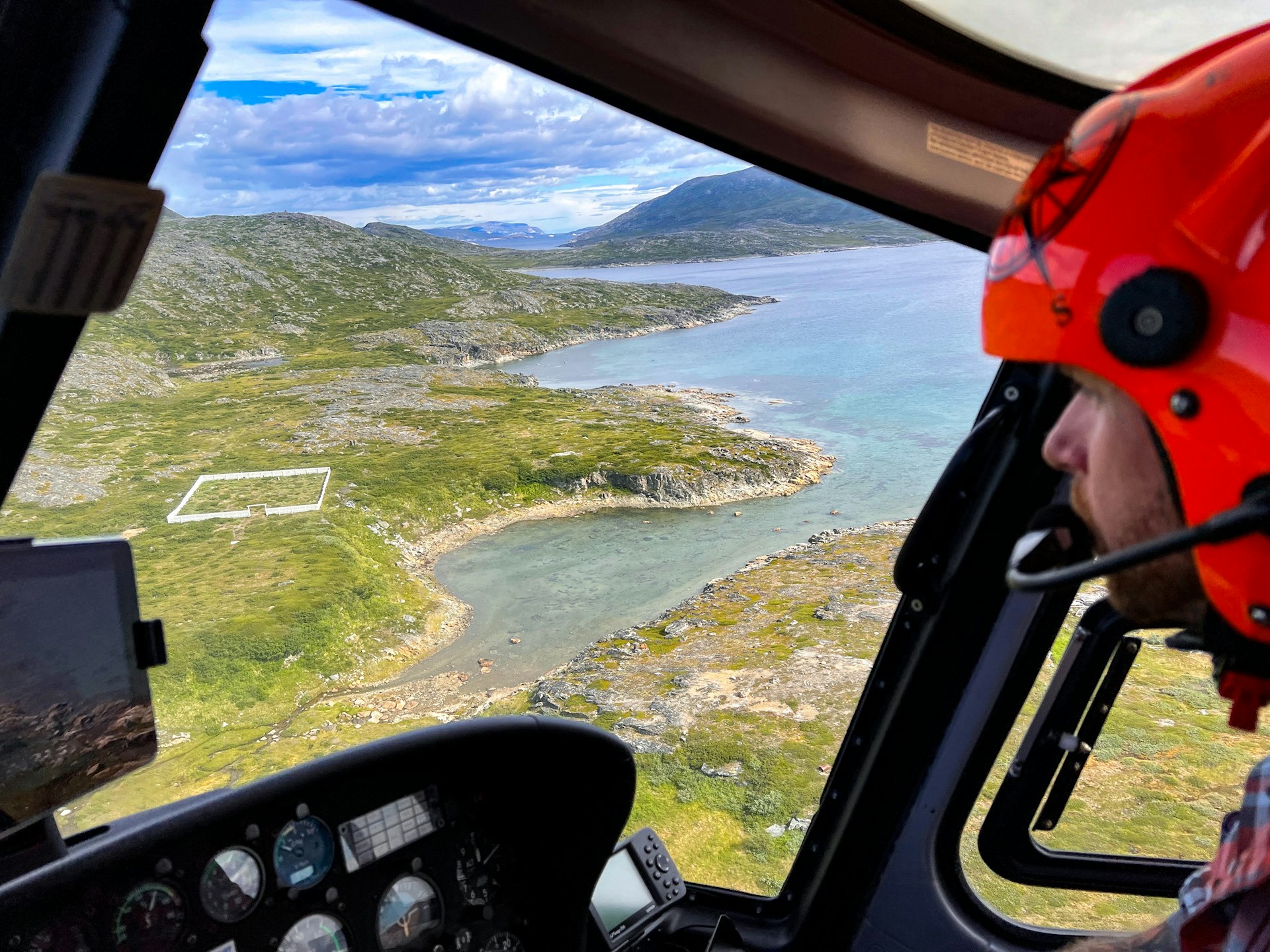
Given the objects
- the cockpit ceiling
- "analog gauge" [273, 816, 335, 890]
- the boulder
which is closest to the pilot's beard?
the cockpit ceiling

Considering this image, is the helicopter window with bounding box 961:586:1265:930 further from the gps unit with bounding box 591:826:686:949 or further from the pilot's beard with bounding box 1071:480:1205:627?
the pilot's beard with bounding box 1071:480:1205:627

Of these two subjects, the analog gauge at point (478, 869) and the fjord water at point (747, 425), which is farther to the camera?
the fjord water at point (747, 425)

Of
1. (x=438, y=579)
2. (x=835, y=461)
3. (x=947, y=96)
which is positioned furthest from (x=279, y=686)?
(x=947, y=96)

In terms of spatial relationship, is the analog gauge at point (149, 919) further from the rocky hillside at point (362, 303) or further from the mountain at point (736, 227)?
the mountain at point (736, 227)

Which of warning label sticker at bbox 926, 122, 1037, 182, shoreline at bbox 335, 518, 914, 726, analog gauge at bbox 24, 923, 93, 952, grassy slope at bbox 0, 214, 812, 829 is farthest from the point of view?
shoreline at bbox 335, 518, 914, 726

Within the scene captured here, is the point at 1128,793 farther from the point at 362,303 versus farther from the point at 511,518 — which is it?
the point at 362,303

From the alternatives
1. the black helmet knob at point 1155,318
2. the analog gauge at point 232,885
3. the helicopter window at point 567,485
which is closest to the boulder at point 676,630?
the helicopter window at point 567,485
